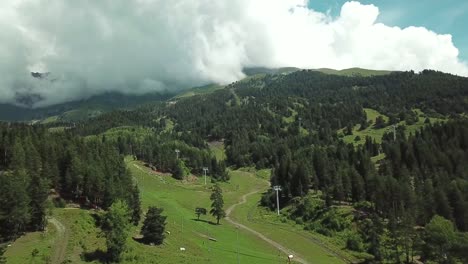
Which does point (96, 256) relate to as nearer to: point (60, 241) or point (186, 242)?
point (60, 241)

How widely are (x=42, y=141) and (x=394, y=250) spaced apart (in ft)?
362

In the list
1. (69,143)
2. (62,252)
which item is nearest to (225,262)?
(62,252)

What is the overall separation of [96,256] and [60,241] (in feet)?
27.0

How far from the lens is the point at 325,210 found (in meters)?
142

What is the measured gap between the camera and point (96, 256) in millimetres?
83500

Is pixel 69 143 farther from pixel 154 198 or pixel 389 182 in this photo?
pixel 389 182

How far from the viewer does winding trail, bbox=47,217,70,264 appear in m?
78.4

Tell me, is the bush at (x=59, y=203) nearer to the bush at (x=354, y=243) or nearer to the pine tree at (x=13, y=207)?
the pine tree at (x=13, y=207)

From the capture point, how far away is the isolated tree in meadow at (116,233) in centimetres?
8250

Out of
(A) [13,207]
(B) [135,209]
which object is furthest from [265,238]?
(A) [13,207]

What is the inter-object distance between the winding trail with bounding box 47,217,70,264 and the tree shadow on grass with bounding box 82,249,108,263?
3.94 meters

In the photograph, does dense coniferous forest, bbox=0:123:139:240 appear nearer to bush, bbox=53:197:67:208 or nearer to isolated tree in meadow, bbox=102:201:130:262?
bush, bbox=53:197:67:208

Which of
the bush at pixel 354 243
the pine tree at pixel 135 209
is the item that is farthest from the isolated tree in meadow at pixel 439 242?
the pine tree at pixel 135 209

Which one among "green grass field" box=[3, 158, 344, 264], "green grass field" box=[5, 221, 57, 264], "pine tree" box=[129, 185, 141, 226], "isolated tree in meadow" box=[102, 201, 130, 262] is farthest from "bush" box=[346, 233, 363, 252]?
"green grass field" box=[5, 221, 57, 264]
